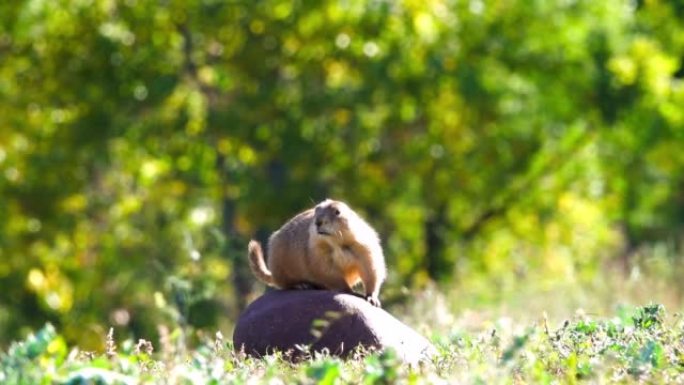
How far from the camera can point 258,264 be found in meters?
12.5

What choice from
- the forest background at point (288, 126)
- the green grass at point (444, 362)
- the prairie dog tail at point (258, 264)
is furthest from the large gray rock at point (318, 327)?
the forest background at point (288, 126)

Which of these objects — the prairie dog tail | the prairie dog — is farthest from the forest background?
the prairie dog

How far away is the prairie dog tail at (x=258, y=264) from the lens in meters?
12.5

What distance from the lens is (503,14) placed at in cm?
2442

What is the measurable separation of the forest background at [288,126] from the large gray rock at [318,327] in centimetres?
1187

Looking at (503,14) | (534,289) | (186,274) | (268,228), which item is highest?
(503,14)

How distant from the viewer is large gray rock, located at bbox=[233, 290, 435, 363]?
10477 mm

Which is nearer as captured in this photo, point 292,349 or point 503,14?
point 292,349

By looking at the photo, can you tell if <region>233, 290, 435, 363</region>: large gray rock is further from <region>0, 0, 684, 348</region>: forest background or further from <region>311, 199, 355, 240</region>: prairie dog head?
<region>0, 0, 684, 348</region>: forest background

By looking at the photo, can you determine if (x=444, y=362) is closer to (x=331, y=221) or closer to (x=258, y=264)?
(x=331, y=221)

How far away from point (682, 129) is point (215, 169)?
7211 millimetres

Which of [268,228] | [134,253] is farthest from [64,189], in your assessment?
[268,228]

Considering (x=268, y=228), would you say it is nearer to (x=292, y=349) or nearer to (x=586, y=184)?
(x=586, y=184)

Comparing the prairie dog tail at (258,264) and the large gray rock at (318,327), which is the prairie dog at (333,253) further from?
the large gray rock at (318,327)
